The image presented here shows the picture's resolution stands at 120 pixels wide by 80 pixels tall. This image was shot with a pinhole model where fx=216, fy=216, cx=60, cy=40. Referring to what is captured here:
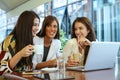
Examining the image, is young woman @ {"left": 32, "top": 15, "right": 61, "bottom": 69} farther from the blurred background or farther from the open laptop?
the blurred background

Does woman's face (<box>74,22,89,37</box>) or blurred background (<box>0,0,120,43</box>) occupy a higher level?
blurred background (<box>0,0,120,43</box>)

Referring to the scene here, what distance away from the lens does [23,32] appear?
1830mm

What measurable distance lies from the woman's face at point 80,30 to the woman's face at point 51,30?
0.81ft

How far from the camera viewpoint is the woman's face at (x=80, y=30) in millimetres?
2354

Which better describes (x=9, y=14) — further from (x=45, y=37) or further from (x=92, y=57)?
(x=92, y=57)

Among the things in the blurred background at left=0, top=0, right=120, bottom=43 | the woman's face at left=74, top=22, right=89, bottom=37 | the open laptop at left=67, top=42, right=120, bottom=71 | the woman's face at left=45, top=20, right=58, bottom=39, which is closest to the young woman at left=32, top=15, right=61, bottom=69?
the woman's face at left=45, top=20, right=58, bottom=39

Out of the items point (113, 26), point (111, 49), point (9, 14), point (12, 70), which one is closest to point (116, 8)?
point (113, 26)

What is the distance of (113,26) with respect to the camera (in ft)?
17.2

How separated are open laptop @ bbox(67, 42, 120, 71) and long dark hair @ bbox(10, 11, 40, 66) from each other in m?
0.51

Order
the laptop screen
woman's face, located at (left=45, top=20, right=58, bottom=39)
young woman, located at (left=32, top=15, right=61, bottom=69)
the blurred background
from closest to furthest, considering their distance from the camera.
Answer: the laptop screen < young woman, located at (left=32, top=15, right=61, bottom=69) < woman's face, located at (left=45, top=20, right=58, bottom=39) < the blurred background

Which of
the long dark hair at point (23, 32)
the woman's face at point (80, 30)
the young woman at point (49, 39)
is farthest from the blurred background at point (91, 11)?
the long dark hair at point (23, 32)

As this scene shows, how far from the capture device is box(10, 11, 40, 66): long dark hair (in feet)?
5.97

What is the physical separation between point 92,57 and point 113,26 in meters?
3.82

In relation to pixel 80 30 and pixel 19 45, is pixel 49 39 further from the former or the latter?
pixel 19 45
